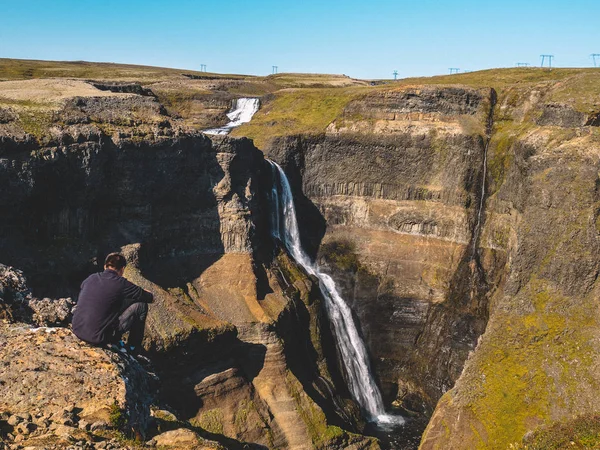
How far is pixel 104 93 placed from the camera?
3538 centimetres

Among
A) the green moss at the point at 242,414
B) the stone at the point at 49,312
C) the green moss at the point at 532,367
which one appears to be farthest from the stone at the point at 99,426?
the green moss at the point at 532,367

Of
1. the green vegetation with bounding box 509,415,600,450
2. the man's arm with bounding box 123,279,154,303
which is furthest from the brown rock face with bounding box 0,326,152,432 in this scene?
the green vegetation with bounding box 509,415,600,450

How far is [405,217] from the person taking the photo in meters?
47.8

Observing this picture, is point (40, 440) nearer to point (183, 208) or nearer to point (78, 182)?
point (78, 182)

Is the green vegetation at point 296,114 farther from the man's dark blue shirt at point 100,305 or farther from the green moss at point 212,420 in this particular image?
the man's dark blue shirt at point 100,305

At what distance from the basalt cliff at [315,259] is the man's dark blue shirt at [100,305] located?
0.42 metres

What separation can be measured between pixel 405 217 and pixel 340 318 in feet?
38.3

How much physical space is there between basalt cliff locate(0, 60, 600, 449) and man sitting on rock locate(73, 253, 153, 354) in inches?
17.9

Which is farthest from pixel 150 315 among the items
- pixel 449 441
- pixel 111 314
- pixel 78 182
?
pixel 449 441

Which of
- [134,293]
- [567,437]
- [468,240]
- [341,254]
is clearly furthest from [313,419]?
[468,240]

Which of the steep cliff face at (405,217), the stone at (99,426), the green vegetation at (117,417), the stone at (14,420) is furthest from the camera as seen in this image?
the steep cliff face at (405,217)

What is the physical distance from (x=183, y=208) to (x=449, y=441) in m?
20.8

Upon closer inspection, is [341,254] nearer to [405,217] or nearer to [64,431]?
[405,217]

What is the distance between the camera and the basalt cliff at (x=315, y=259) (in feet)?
53.7
